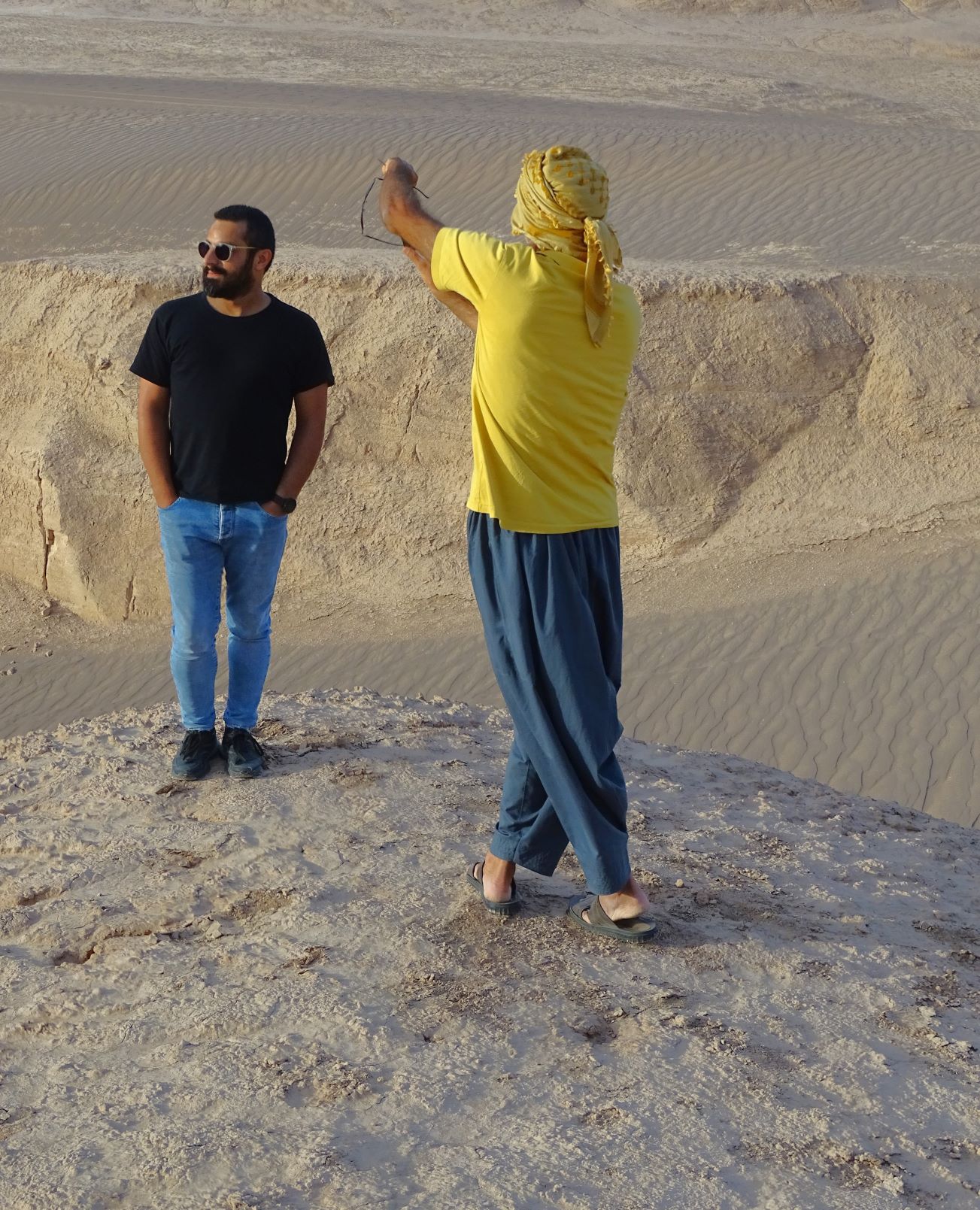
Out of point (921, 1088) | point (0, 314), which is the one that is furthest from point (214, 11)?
point (921, 1088)

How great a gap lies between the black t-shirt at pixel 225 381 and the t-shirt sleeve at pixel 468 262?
107cm

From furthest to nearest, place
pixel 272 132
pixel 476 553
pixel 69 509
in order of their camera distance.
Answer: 1. pixel 272 132
2. pixel 69 509
3. pixel 476 553

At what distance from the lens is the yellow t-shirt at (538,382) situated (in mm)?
3066

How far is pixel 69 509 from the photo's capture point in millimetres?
10750

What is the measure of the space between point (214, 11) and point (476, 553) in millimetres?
33387

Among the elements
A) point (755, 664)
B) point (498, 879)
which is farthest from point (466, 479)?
Result: point (498, 879)

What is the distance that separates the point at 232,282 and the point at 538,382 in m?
1.40

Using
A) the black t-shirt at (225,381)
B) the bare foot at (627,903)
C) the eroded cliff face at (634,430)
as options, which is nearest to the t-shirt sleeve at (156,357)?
the black t-shirt at (225,381)

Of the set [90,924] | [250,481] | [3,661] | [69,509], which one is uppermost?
[250,481]

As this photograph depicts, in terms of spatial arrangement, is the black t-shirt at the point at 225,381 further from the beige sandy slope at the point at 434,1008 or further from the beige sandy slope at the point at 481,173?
the beige sandy slope at the point at 481,173

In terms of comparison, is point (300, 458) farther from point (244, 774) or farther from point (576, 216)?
point (576, 216)

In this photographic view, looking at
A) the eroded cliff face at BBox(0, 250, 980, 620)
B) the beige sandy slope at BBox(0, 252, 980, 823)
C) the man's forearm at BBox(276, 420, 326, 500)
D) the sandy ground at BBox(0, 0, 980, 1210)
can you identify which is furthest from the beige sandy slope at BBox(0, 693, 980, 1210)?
the eroded cliff face at BBox(0, 250, 980, 620)

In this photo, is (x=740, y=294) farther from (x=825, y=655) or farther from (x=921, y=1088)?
(x=921, y=1088)

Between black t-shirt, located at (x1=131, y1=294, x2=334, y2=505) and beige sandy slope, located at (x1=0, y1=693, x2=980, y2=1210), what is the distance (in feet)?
3.43
